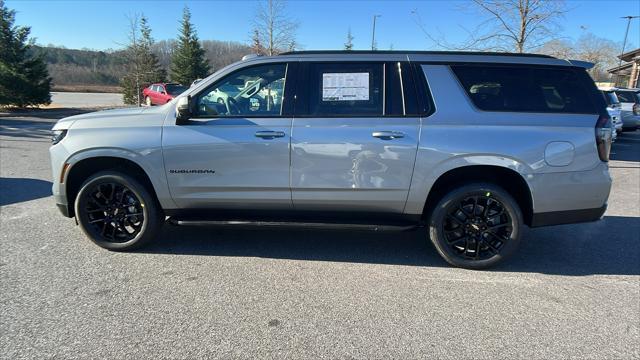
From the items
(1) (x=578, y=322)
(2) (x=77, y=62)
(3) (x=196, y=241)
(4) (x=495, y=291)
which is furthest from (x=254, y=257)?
(2) (x=77, y=62)

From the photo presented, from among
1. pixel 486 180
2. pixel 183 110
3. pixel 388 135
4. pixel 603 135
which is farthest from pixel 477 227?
pixel 183 110

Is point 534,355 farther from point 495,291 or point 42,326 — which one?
point 42,326

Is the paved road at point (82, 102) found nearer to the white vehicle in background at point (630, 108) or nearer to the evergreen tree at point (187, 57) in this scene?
the evergreen tree at point (187, 57)

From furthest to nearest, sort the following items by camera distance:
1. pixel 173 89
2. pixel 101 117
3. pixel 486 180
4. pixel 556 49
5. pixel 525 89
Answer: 1. pixel 173 89
2. pixel 556 49
3. pixel 101 117
4. pixel 486 180
5. pixel 525 89

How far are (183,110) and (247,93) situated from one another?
0.63 m

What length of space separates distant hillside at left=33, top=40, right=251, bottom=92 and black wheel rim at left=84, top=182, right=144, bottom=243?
38.1 m

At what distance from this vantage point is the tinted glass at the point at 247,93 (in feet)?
12.4

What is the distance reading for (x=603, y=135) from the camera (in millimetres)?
3465

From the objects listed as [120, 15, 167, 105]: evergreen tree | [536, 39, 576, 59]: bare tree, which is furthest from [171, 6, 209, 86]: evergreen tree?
[536, 39, 576, 59]: bare tree

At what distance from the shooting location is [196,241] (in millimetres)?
4352

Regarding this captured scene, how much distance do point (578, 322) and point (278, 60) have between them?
3355mm

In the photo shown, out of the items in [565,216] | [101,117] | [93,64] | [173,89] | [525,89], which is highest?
[93,64]

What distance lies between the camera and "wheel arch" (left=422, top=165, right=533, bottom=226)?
3644 millimetres

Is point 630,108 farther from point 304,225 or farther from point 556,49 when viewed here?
point 304,225
